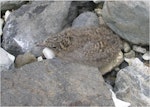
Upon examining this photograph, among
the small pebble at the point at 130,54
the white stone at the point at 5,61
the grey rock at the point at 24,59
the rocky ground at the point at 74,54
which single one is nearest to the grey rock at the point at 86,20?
the rocky ground at the point at 74,54

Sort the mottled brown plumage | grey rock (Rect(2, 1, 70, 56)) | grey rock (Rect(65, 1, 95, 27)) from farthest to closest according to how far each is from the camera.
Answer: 1. grey rock (Rect(65, 1, 95, 27))
2. grey rock (Rect(2, 1, 70, 56))
3. the mottled brown plumage

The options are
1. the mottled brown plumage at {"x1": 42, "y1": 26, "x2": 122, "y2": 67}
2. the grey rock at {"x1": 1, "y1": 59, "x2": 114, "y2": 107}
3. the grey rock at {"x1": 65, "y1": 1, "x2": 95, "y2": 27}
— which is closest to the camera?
the grey rock at {"x1": 1, "y1": 59, "x2": 114, "y2": 107}

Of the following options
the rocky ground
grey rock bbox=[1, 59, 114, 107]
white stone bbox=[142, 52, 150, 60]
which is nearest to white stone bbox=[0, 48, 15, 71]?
the rocky ground

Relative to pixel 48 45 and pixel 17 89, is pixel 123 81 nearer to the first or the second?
pixel 48 45

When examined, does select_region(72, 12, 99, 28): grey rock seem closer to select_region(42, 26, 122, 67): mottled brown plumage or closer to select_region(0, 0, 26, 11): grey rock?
select_region(42, 26, 122, 67): mottled brown plumage

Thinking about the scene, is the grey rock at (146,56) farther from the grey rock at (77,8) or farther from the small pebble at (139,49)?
the grey rock at (77,8)

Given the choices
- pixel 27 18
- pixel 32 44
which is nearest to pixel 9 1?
pixel 27 18

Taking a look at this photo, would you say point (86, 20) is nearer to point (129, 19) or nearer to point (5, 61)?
point (129, 19)
